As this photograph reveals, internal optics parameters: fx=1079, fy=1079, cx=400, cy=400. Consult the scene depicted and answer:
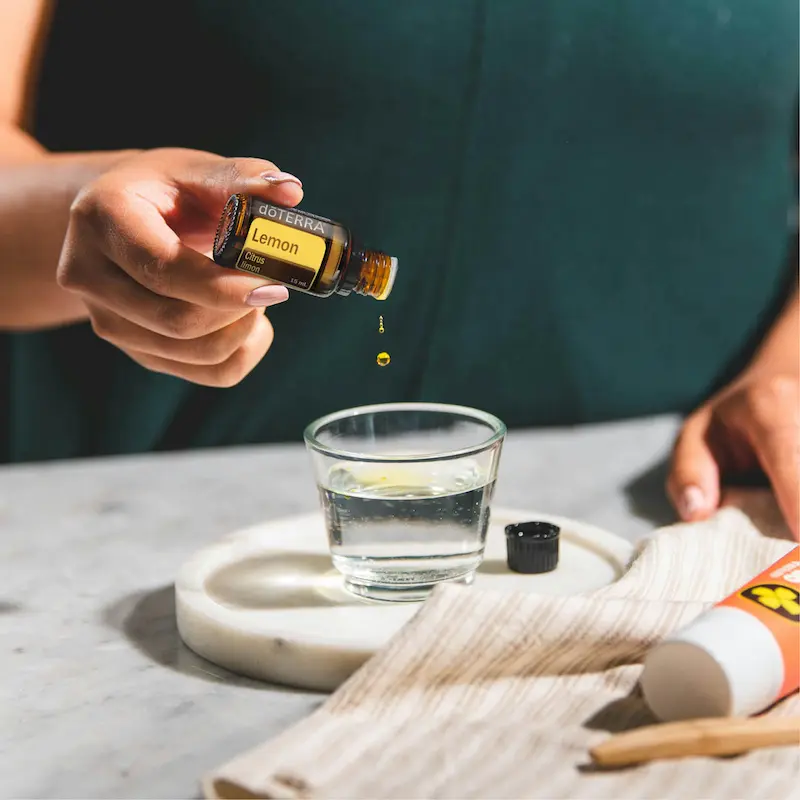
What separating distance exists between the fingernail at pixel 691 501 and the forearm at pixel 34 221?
609 mm

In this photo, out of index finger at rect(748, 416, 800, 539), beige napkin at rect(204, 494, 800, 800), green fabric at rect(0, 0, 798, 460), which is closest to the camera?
beige napkin at rect(204, 494, 800, 800)

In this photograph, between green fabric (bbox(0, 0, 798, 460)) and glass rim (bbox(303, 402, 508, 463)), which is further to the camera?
green fabric (bbox(0, 0, 798, 460))

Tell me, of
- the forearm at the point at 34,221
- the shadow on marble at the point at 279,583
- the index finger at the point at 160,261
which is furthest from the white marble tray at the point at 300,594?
the forearm at the point at 34,221

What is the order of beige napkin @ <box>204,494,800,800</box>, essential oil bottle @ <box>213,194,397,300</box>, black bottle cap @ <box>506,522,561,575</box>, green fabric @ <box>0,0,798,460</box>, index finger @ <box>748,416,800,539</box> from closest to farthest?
beige napkin @ <box>204,494,800,800</box>, essential oil bottle @ <box>213,194,397,300</box>, black bottle cap @ <box>506,522,561,575</box>, index finger @ <box>748,416,800,539</box>, green fabric @ <box>0,0,798,460</box>

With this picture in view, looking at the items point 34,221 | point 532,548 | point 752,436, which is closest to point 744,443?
point 752,436

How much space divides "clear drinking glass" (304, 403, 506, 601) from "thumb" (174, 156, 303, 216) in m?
0.18

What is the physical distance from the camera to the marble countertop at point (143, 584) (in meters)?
0.63

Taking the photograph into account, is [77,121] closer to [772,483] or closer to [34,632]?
[34,632]

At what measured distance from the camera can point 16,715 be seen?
675 millimetres

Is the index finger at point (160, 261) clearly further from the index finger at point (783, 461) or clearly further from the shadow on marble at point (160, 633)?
the index finger at point (783, 461)

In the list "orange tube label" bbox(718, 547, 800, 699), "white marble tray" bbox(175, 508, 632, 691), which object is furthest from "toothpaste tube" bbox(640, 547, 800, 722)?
"white marble tray" bbox(175, 508, 632, 691)

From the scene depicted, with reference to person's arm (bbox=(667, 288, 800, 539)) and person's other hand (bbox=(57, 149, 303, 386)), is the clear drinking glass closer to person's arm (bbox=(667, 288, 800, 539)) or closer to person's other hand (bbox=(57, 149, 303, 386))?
person's other hand (bbox=(57, 149, 303, 386))

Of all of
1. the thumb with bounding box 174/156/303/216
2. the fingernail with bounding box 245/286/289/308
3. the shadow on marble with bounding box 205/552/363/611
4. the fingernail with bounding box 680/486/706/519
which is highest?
the thumb with bounding box 174/156/303/216

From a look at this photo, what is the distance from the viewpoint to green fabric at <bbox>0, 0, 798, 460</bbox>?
123cm
